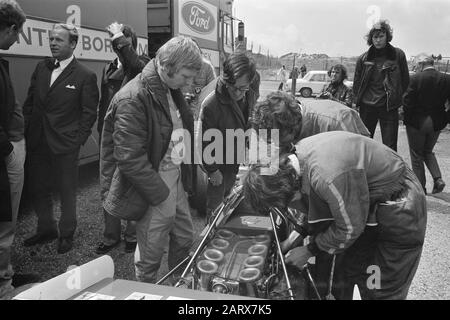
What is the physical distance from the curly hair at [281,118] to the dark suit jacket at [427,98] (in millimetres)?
3416

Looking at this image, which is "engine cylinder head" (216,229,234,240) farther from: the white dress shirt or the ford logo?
the ford logo

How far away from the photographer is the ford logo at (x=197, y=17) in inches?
256

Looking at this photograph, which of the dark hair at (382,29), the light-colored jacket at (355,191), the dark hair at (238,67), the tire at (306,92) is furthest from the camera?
the tire at (306,92)

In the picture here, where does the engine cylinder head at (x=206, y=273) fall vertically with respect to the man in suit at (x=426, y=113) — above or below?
below

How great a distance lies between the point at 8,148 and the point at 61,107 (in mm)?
875

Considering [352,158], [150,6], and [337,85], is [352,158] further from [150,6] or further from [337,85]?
[150,6]

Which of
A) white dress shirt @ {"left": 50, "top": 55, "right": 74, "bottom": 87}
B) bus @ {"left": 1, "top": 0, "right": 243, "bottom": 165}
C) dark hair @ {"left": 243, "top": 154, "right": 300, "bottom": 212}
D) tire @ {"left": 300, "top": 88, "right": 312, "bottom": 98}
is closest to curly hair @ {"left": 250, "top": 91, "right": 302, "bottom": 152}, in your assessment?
dark hair @ {"left": 243, "top": 154, "right": 300, "bottom": 212}

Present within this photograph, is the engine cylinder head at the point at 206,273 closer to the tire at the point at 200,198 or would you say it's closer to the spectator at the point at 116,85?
the spectator at the point at 116,85

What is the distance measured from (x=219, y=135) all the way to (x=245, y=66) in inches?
24.1

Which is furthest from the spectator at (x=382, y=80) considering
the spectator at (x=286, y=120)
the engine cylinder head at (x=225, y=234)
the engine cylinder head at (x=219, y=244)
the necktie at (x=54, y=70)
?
the necktie at (x=54, y=70)

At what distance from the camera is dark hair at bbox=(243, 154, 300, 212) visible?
168 centimetres

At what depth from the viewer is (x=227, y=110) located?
3172 millimetres

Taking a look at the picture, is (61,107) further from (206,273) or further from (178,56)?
(206,273)
